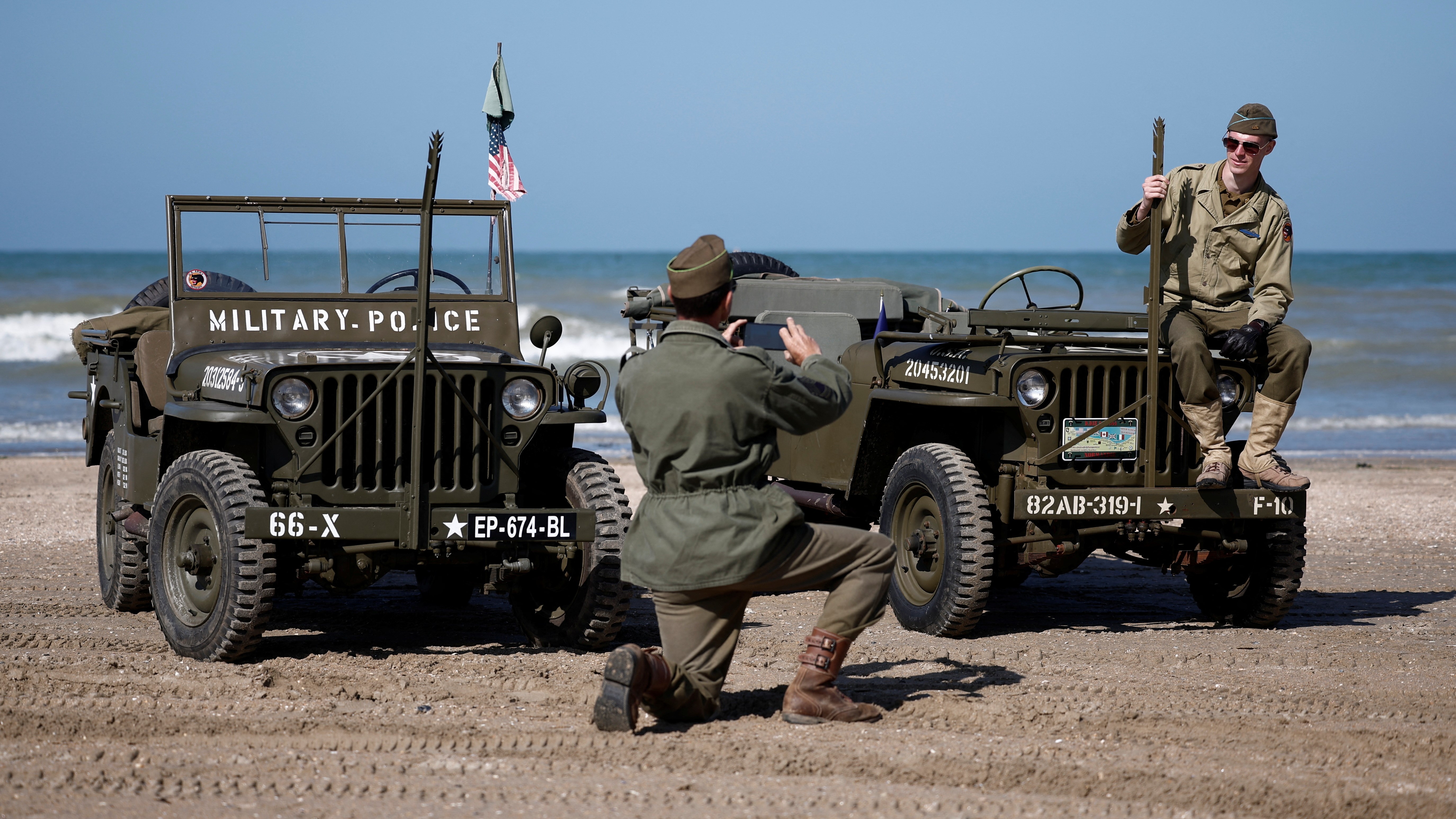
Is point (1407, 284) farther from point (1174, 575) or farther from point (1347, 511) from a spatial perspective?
point (1174, 575)

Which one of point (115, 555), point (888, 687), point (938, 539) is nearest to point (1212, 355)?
point (938, 539)

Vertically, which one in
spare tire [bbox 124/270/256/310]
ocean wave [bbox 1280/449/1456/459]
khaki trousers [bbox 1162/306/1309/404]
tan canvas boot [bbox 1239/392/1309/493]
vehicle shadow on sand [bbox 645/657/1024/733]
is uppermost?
spare tire [bbox 124/270/256/310]

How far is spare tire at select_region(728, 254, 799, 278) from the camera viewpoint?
9.48 meters

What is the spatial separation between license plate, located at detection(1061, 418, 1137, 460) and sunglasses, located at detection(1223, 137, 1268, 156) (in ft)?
4.21

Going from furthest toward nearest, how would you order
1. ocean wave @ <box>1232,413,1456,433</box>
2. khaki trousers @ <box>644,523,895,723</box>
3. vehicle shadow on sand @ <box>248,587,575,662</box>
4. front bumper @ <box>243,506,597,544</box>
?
ocean wave @ <box>1232,413,1456,433</box> → vehicle shadow on sand @ <box>248,587,575,662</box> → front bumper @ <box>243,506,597,544</box> → khaki trousers @ <box>644,523,895,723</box>

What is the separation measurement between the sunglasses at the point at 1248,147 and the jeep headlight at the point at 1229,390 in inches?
38.9

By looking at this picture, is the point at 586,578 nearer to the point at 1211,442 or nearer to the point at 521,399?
the point at 521,399

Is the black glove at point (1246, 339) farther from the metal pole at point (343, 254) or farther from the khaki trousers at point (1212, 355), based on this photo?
the metal pole at point (343, 254)

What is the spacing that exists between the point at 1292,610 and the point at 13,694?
5.95 m

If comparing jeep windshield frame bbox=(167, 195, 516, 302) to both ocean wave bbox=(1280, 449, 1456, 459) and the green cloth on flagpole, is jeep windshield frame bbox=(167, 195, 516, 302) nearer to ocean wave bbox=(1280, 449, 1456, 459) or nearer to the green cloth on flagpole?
the green cloth on flagpole

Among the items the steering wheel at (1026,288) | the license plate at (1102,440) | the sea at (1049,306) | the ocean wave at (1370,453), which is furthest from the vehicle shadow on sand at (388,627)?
the ocean wave at (1370,453)

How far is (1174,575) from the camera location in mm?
9203

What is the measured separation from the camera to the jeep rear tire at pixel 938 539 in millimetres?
6719

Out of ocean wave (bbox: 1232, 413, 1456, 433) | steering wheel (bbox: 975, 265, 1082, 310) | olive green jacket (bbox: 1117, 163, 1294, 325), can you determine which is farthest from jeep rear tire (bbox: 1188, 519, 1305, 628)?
ocean wave (bbox: 1232, 413, 1456, 433)
